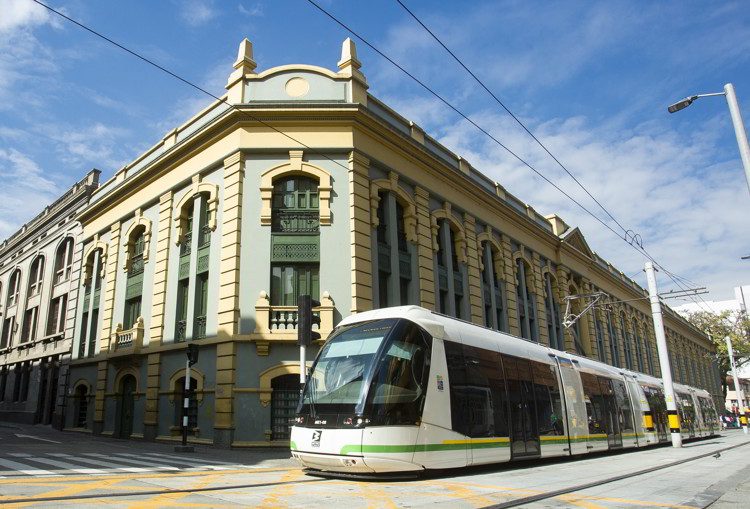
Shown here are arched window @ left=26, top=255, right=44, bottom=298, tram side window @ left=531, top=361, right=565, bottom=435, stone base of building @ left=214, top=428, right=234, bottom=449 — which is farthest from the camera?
arched window @ left=26, top=255, right=44, bottom=298

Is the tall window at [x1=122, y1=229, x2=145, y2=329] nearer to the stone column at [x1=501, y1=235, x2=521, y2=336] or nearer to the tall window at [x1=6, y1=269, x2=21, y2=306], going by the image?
the tall window at [x1=6, y1=269, x2=21, y2=306]

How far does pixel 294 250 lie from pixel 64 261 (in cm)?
1937

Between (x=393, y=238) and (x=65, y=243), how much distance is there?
2101 cm

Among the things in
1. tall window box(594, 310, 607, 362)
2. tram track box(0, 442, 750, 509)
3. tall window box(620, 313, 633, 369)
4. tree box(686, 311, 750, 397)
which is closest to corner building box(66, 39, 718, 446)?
tram track box(0, 442, 750, 509)

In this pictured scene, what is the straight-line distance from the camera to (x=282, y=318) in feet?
55.9

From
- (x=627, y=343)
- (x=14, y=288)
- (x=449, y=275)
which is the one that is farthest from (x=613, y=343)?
(x=14, y=288)

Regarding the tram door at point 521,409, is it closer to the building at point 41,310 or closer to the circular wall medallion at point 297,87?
the circular wall medallion at point 297,87

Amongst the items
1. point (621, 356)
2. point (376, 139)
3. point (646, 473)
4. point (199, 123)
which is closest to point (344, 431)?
point (646, 473)

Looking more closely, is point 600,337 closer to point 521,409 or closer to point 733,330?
point 733,330

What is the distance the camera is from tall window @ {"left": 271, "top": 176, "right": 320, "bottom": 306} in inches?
698

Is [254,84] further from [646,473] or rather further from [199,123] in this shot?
[646,473]

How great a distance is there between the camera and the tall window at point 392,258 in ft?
63.3

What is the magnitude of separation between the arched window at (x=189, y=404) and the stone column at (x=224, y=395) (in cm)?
100

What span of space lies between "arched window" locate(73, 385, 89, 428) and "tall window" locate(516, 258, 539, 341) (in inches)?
822
